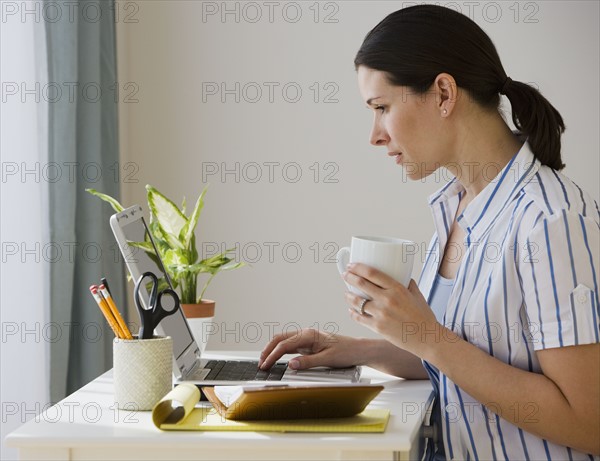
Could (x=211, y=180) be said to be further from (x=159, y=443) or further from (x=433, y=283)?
(x=159, y=443)

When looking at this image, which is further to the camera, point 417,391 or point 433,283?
point 433,283

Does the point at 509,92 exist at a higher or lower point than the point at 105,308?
higher

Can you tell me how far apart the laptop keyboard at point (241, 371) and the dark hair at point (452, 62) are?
499mm

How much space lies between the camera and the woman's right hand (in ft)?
4.57

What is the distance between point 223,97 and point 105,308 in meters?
1.56

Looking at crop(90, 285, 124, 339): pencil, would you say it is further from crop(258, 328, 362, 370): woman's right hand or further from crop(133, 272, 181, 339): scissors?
crop(258, 328, 362, 370): woman's right hand

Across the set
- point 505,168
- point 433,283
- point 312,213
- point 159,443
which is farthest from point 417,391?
point 312,213

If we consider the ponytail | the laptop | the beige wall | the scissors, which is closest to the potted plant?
the laptop

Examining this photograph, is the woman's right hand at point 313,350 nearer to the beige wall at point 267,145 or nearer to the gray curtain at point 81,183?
the gray curtain at point 81,183

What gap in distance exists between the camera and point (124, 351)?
113 centimetres

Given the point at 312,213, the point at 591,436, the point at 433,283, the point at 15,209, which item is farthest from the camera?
the point at 312,213

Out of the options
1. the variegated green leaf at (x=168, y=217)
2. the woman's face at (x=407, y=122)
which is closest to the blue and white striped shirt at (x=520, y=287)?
the woman's face at (x=407, y=122)

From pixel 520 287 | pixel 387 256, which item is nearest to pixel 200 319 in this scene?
pixel 387 256

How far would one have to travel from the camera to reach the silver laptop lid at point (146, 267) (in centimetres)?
125
